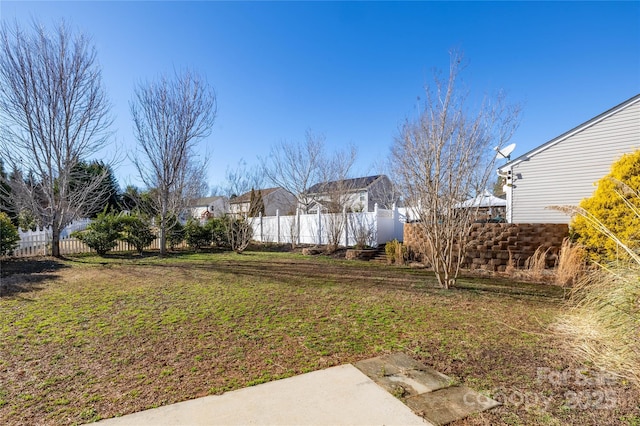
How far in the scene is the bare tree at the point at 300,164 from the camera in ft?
67.4

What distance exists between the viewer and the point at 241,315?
14.8ft

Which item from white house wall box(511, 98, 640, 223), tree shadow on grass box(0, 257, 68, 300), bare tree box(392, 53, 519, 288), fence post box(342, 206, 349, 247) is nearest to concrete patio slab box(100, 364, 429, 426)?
bare tree box(392, 53, 519, 288)

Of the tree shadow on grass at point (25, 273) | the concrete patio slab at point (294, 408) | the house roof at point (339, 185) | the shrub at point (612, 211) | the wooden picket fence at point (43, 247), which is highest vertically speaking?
the house roof at point (339, 185)

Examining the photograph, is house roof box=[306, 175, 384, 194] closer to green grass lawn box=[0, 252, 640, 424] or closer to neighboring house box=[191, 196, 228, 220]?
neighboring house box=[191, 196, 228, 220]

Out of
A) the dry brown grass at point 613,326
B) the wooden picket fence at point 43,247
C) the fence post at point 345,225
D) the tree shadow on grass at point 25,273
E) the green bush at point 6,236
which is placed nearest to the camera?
the dry brown grass at point 613,326

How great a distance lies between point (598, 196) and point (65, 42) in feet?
53.8

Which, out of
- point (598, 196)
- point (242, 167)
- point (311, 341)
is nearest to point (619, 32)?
point (598, 196)

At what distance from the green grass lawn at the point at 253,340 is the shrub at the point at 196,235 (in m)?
7.05

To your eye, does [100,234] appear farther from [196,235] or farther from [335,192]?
[335,192]

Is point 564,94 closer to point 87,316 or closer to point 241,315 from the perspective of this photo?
point 241,315

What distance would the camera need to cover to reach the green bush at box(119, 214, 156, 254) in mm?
12212

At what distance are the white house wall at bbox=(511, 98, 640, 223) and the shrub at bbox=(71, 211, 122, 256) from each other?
14814 mm

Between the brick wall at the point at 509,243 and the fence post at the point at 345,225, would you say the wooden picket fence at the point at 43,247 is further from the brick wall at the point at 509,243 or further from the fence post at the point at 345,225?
the brick wall at the point at 509,243

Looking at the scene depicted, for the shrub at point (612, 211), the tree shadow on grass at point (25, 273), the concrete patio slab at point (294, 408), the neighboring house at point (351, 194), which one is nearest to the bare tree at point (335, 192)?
the neighboring house at point (351, 194)
